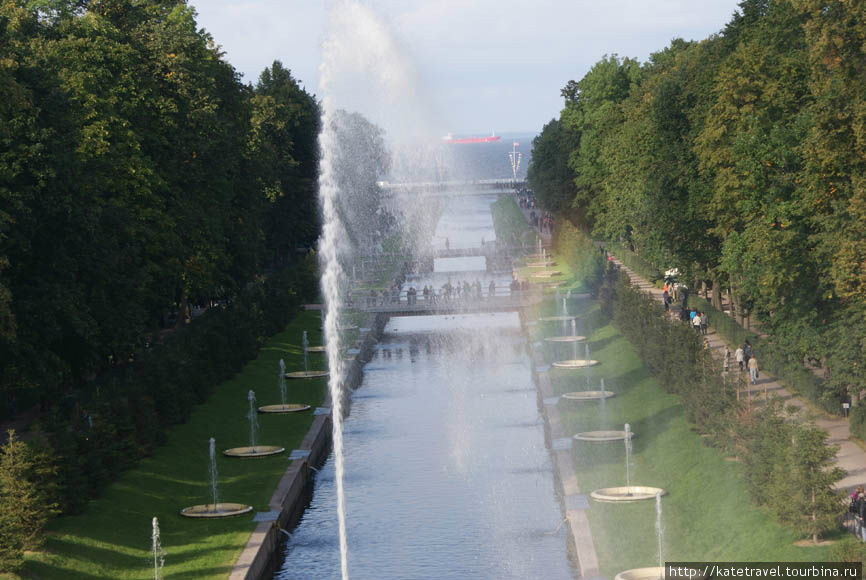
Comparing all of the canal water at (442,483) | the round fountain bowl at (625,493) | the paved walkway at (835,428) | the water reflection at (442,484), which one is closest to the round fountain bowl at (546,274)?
the canal water at (442,483)

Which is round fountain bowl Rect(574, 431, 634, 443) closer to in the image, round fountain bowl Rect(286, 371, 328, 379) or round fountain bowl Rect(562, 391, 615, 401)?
round fountain bowl Rect(562, 391, 615, 401)

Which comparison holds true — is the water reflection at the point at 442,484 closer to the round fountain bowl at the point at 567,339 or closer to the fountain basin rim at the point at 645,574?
the round fountain bowl at the point at 567,339

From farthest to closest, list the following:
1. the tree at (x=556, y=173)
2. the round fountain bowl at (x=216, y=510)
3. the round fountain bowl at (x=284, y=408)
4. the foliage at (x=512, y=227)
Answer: the foliage at (x=512, y=227)
the tree at (x=556, y=173)
the round fountain bowl at (x=284, y=408)
the round fountain bowl at (x=216, y=510)

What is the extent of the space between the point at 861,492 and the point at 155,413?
80.4ft

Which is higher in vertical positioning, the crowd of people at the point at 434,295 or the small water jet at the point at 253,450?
the crowd of people at the point at 434,295

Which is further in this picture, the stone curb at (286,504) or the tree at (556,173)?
the tree at (556,173)

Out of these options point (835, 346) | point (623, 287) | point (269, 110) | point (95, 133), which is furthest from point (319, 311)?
point (835, 346)

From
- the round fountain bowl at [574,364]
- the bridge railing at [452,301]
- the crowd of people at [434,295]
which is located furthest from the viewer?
the crowd of people at [434,295]

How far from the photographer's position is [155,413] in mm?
45688

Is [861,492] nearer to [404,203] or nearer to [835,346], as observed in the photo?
[835,346]

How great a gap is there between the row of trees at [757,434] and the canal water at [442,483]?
5.10m

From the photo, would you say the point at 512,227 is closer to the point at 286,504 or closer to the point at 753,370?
the point at 753,370

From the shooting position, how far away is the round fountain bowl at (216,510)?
3633 centimetres

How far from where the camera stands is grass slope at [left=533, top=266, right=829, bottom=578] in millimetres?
30062
